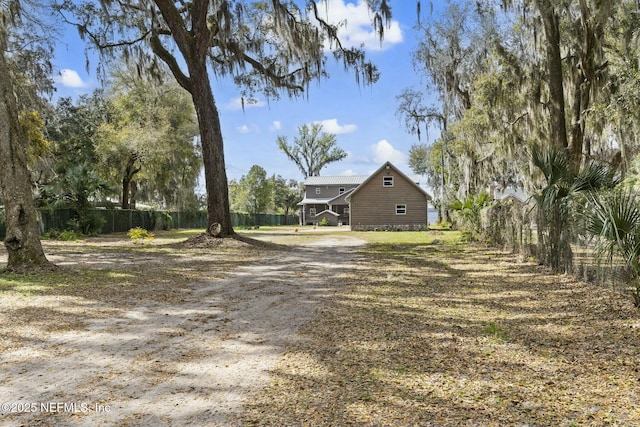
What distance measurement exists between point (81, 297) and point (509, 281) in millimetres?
7490

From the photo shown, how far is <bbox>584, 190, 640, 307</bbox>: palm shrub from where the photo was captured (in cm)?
553

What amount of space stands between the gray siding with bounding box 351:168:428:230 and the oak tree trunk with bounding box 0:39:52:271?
27953 millimetres

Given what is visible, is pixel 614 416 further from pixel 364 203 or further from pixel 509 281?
pixel 364 203

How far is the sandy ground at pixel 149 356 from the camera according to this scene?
3.09 metres

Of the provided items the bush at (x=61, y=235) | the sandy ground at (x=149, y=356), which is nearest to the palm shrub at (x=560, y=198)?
the sandy ground at (x=149, y=356)

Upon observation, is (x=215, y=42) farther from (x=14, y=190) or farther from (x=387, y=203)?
(x=387, y=203)

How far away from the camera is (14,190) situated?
29.9ft

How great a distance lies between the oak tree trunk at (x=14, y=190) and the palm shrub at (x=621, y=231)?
9.91 metres

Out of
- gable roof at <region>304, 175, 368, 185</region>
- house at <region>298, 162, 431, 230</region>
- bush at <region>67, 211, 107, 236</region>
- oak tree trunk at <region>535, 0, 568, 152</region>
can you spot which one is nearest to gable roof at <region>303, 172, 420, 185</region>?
gable roof at <region>304, 175, 368, 185</region>

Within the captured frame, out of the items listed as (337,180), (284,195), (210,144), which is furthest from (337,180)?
(210,144)

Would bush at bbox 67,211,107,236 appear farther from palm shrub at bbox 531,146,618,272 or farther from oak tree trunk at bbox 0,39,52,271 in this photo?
palm shrub at bbox 531,146,618,272

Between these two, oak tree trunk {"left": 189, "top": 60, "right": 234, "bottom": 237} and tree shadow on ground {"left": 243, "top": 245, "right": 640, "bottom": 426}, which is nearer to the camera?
tree shadow on ground {"left": 243, "top": 245, "right": 640, "bottom": 426}

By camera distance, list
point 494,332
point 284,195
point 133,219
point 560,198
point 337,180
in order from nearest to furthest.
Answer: point 494,332
point 560,198
point 133,219
point 337,180
point 284,195

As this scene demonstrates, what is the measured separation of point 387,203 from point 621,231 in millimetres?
30377
